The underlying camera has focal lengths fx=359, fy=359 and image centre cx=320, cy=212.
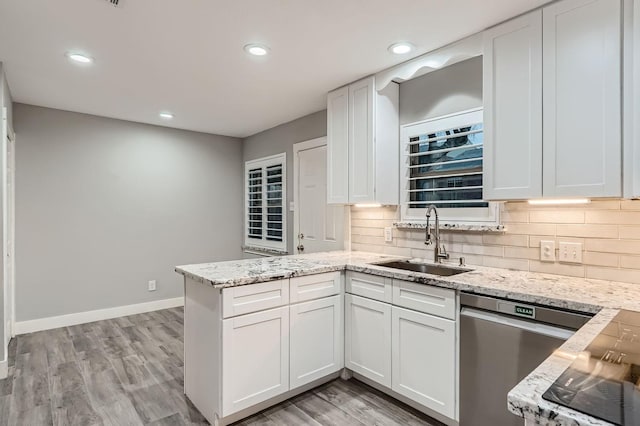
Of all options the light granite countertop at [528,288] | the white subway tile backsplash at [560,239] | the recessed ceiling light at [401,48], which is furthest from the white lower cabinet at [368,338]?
the recessed ceiling light at [401,48]

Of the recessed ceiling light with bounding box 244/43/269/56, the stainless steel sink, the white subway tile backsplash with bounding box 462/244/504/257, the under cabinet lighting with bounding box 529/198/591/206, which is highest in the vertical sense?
the recessed ceiling light with bounding box 244/43/269/56

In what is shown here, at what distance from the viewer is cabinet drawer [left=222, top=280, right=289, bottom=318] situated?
7.02 ft

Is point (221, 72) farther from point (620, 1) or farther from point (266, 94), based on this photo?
point (620, 1)

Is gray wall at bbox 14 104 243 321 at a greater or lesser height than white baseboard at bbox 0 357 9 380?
greater

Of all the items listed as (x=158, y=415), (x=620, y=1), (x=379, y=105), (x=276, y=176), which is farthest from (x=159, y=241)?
(x=620, y=1)

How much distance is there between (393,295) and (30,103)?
4323 millimetres

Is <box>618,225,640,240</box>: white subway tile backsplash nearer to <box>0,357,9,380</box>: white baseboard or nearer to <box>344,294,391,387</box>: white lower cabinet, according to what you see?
<box>344,294,391,387</box>: white lower cabinet

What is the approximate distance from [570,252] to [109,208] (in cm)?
476

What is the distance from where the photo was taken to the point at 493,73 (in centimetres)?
225

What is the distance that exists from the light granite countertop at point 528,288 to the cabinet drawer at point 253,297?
2.0 inches

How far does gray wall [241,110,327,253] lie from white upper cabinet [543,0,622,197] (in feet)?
8.12

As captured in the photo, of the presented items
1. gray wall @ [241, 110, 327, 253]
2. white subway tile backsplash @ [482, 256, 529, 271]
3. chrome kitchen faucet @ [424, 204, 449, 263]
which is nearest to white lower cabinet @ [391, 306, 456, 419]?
chrome kitchen faucet @ [424, 204, 449, 263]

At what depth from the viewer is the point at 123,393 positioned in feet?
8.75

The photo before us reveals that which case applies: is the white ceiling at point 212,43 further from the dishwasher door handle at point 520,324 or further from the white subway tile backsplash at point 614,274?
the dishwasher door handle at point 520,324
